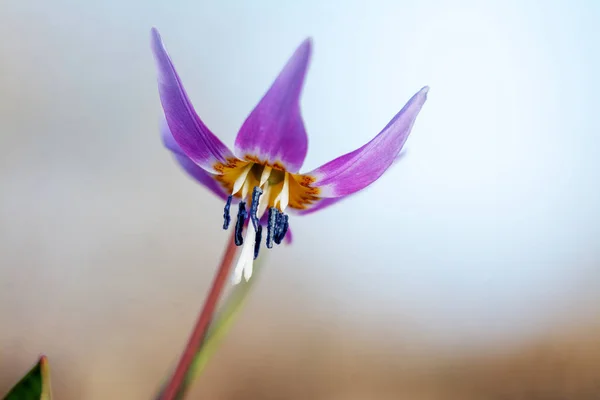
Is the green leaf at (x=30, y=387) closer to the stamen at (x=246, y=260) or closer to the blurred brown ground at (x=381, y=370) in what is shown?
the stamen at (x=246, y=260)

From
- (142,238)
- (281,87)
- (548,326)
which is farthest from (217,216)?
(548,326)

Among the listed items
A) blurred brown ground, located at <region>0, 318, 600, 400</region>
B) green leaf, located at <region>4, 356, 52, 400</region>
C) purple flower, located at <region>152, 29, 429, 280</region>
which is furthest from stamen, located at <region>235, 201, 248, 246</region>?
blurred brown ground, located at <region>0, 318, 600, 400</region>

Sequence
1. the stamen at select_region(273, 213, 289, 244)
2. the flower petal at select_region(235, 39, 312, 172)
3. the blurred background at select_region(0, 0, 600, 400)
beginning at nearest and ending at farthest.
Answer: the flower petal at select_region(235, 39, 312, 172) → the stamen at select_region(273, 213, 289, 244) → the blurred background at select_region(0, 0, 600, 400)

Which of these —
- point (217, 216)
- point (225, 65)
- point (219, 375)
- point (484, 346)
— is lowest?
point (219, 375)

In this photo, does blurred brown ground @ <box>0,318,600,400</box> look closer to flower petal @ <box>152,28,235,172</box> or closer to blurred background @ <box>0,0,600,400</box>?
blurred background @ <box>0,0,600,400</box>

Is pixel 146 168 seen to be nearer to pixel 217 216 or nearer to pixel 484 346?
pixel 217 216

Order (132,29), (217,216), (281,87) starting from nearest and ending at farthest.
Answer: (281,87) < (132,29) < (217,216)

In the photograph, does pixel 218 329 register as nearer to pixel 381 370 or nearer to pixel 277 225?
pixel 277 225
